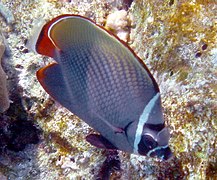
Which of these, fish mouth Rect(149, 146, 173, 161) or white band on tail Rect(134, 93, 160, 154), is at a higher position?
white band on tail Rect(134, 93, 160, 154)

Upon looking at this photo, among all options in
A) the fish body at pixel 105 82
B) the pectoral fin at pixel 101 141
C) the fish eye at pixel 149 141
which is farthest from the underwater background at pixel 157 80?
the fish eye at pixel 149 141

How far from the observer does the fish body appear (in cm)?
141

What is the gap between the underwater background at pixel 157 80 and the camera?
222cm

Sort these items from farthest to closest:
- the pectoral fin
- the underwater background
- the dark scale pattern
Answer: the underwater background, the pectoral fin, the dark scale pattern

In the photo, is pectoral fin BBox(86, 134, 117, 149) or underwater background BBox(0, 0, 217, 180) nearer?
pectoral fin BBox(86, 134, 117, 149)

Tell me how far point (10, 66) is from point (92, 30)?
6.94 feet

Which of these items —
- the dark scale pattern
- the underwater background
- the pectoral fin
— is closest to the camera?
the dark scale pattern

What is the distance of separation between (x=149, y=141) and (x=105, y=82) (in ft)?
1.18

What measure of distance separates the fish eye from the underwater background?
0.83m

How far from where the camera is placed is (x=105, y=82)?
1.43 metres

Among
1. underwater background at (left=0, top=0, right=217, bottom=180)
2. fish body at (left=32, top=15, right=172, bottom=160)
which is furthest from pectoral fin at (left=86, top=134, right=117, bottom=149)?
underwater background at (left=0, top=0, right=217, bottom=180)

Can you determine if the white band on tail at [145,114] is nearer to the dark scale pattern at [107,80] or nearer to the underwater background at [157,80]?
the dark scale pattern at [107,80]

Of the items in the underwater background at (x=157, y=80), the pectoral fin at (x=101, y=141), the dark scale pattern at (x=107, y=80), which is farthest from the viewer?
the underwater background at (x=157, y=80)

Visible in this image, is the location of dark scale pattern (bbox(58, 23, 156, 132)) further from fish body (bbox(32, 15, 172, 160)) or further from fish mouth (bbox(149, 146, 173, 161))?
fish mouth (bbox(149, 146, 173, 161))
